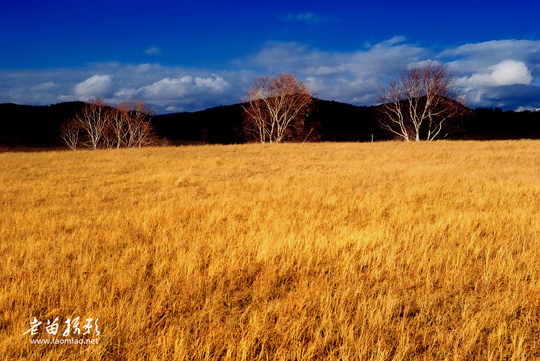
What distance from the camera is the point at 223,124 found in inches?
4023

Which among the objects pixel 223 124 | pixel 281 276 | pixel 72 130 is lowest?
pixel 281 276

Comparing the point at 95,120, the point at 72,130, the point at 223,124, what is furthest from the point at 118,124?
the point at 223,124

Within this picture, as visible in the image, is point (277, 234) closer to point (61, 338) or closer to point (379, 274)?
point (379, 274)

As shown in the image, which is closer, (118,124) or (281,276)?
(281,276)

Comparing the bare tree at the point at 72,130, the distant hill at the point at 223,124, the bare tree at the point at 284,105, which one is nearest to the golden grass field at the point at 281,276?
the bare tree at the point at 284,105

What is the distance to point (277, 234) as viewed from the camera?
565cm

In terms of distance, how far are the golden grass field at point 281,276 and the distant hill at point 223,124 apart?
2809 inches

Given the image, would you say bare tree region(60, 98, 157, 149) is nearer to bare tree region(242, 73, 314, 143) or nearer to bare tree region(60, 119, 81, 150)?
bare tree region(60, 119, 81, 150)

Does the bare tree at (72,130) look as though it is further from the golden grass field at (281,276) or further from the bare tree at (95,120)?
the golden grass field at (281,276)

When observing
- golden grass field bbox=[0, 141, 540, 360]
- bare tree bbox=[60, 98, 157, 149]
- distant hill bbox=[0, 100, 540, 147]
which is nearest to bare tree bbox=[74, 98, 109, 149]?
bare tree bbox=[60, 98, 157, 149]

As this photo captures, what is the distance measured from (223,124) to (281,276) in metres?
101

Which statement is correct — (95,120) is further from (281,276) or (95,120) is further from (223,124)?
(281,276)

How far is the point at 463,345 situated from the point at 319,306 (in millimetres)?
1304

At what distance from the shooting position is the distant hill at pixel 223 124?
81.7m
